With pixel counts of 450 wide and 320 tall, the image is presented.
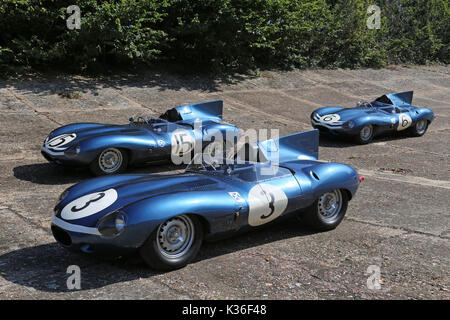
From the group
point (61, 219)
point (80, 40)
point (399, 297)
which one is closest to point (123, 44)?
point (80, 40)

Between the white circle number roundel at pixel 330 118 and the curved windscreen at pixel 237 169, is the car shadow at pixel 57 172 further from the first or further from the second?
the white circle number roundel at pixel 330 118

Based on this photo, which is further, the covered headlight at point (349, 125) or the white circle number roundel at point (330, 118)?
the white circle number roundel at point (330, 118)

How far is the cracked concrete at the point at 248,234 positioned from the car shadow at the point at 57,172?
3cm

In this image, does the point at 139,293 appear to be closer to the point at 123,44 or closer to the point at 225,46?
the point at 123,44

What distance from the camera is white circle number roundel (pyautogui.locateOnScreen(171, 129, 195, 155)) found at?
9539 mm

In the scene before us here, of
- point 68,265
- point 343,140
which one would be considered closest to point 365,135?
point 343,140

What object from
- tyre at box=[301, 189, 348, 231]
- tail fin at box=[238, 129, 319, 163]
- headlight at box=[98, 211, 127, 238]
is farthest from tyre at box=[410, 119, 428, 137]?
headlight at box=[98, 211, 127, 238]

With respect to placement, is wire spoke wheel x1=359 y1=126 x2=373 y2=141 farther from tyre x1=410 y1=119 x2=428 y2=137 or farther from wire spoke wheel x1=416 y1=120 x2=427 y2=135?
wire spoke wheel x1=416 y1=120 x2=427 y2=135

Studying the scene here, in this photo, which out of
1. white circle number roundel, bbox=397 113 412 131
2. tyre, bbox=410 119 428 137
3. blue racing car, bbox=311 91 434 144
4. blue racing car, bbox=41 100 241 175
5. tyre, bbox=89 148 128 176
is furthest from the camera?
tyre, bbox=410 119 428 137

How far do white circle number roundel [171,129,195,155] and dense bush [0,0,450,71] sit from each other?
657cm

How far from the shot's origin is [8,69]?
14477 mm

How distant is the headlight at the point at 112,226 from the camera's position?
15.3 feet

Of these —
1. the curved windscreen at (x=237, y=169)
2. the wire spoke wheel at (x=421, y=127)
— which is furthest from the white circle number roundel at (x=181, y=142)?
the wire spoke wheel at (x=421, y=127)

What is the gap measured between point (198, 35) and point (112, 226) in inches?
553
